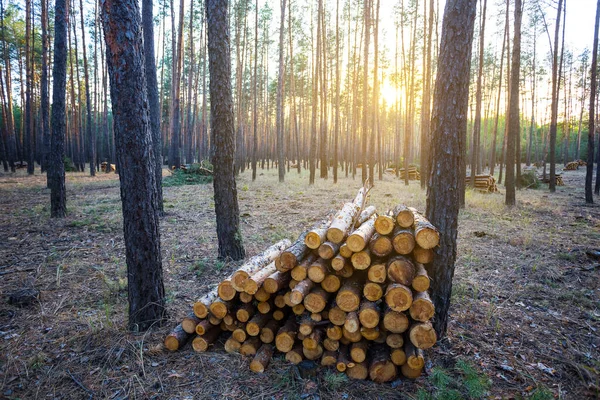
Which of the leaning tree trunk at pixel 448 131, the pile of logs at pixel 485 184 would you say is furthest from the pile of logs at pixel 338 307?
the pile of logs at pixel 485 184

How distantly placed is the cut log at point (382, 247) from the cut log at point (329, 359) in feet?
3.16

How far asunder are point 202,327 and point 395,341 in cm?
180

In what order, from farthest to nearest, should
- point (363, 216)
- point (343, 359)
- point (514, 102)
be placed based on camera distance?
point (514, 102), point (363, 216), point (343, 359)

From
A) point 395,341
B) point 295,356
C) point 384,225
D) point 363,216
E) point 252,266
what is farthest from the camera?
point 363,216

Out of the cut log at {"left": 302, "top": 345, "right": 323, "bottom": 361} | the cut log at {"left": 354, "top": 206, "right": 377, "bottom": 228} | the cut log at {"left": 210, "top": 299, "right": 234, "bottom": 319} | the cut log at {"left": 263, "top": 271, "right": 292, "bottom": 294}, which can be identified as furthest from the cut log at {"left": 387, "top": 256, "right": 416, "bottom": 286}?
the cut log at {"left": 354, "top": 206, "right": 377, "bottom": 228}

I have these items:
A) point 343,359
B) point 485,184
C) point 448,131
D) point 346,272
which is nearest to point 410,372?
point 343,359

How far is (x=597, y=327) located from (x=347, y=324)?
10.2 ft

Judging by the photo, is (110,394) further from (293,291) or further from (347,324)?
(347,324)

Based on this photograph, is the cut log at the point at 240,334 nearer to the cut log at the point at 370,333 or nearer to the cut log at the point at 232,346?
the cut log at the point at 232,346

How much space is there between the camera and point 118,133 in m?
3.04

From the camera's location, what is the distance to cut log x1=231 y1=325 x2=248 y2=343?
2.95 metres

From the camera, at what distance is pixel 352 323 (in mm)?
2580

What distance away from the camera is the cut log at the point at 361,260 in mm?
2777

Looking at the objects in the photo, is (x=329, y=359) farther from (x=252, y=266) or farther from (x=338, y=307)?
(x=252, y=266)
